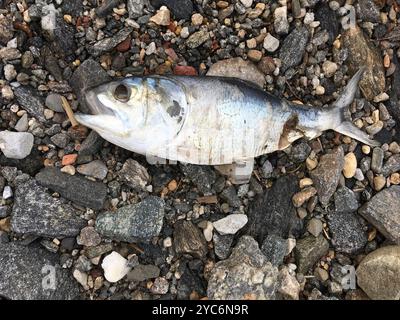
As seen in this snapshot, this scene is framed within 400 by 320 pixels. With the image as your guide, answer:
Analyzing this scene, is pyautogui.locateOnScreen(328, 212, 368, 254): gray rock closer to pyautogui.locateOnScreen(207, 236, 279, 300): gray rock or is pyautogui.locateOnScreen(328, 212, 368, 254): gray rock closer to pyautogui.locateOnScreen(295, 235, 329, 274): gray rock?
pyautogui.locateOnScreen(295, 235, 329, 274): gray rock

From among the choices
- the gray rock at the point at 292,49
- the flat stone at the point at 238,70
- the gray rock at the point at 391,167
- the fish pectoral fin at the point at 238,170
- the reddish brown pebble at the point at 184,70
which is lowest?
the fish pectoral fin at the point at 238,170

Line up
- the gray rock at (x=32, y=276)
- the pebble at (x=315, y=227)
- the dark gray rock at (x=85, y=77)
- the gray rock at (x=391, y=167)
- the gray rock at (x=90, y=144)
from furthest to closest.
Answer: the gray rock at (x=391, y=167), the pebble at (x=315, y=227), the dark gray rock at (x=85, y=77), the gray rock at (x=90, y=144), the gray rock at (x=32, y=276)

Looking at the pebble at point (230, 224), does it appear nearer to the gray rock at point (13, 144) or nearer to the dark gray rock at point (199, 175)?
the dark gray rock at point (199, 175)

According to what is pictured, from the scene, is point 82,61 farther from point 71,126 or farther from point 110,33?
point 71,126

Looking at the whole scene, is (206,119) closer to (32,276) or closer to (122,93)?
(122,93)

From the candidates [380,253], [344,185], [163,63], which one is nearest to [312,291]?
[380,253]

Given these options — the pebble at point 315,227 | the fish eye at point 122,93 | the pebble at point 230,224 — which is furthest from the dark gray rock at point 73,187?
the pebble at point 315,227

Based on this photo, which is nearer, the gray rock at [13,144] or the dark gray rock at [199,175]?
the gray rock at [13,144]

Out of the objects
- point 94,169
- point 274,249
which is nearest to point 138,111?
point 94,169
